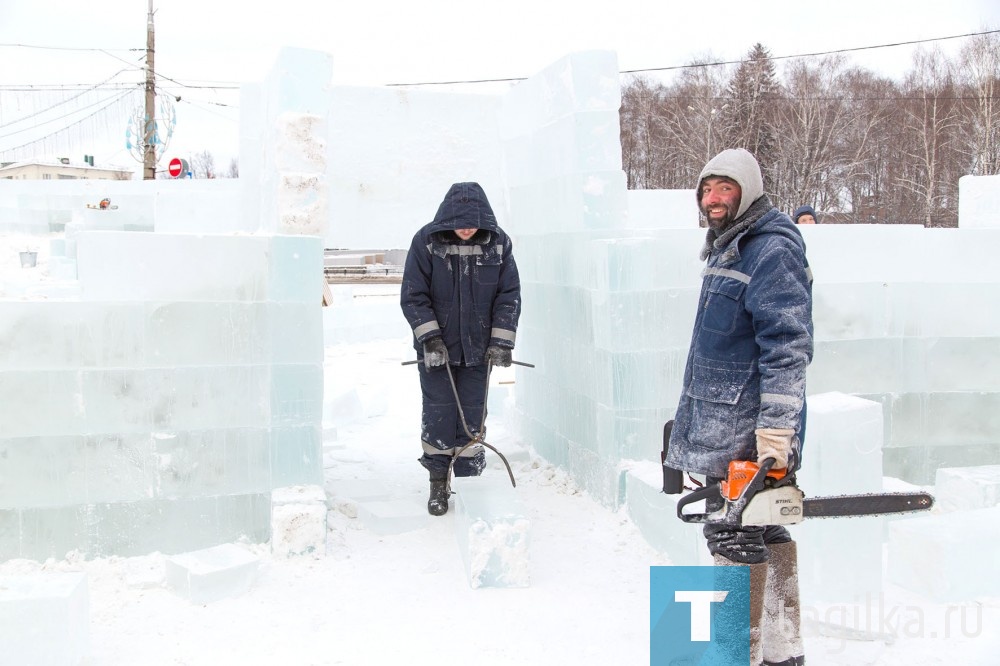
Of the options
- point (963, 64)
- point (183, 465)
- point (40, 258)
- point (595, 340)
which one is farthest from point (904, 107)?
point (183, 465)

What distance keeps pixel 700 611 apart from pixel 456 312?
1946mm

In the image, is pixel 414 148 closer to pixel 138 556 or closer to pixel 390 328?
pixel 390 328

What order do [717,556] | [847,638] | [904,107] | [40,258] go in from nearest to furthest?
1. [717,556]
2. [847,638]
3. [40,258]
4. [904,107]

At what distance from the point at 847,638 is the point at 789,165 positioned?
79.5 feet

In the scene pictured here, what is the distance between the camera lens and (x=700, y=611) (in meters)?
2.94

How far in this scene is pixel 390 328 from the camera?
10867 mm

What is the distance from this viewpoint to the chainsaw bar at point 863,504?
2422 millimetres

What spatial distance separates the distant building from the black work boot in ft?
128

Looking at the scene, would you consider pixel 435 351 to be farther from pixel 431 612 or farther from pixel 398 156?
pixel 398 156

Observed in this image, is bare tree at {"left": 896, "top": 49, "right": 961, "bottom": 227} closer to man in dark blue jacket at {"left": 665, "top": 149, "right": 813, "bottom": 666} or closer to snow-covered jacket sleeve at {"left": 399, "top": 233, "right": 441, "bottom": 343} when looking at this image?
snow-covered jacket sleeve at {"left": 399, "top": 233, "right": 441, "bottom": 343}

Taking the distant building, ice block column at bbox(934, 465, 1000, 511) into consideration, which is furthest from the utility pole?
the distant building

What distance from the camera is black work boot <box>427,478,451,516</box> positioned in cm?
429

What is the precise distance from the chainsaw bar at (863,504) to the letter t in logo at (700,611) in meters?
0.53

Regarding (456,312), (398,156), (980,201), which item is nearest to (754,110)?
(398,156)
